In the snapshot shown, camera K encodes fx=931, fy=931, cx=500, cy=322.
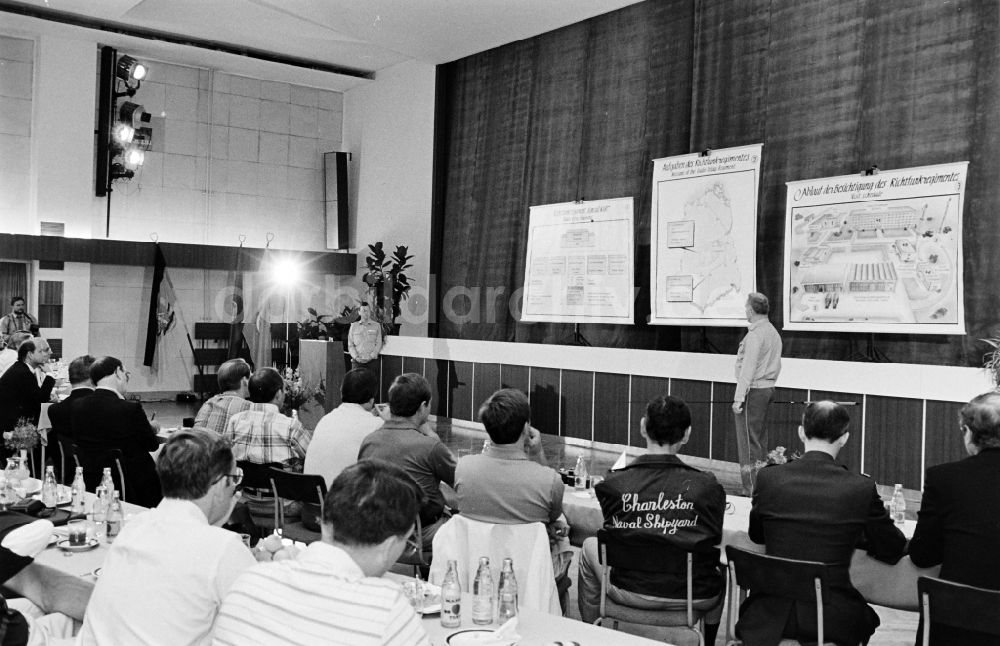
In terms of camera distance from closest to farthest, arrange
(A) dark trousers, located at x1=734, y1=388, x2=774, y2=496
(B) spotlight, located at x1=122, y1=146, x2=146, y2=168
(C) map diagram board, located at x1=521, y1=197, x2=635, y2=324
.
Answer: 1. (A) dark trousers, located at x1=734, y1=388, x2=774, y2=496
2. (C) map diagram board, located at x1=521, y1=197, x2=635, y2=324
3. (B) spotlight, located at x1=122, y1=146, x2=146, y2=168

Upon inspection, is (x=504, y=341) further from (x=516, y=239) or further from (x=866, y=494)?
(x=866, y=494)

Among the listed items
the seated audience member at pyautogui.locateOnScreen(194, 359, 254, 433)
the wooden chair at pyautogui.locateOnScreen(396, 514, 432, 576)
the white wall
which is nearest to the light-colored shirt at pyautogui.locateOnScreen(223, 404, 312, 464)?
the seated audience member at pyautogui.locateOnScreen(194, 359, 254, 433)

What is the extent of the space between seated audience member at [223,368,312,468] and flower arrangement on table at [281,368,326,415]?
3.32m

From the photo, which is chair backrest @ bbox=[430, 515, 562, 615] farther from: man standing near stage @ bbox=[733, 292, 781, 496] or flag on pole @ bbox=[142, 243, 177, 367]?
flag on pole @ bbox=[142, 243, 177, 367]

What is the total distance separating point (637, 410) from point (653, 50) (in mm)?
4224

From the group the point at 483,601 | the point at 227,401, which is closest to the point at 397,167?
the point at 227,401

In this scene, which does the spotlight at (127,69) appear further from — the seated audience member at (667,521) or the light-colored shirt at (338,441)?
the seated audience member at (667,521)

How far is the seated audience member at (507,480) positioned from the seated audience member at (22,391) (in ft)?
16.4

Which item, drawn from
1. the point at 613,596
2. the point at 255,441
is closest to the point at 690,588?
the point at 613,596

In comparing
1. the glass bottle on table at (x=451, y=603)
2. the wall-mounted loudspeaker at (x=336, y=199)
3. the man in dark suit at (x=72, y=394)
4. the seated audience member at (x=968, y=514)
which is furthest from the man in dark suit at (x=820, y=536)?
the wall-mounted loudspeaker at (x=336, y=199)

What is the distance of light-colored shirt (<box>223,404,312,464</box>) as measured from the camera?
5.07 meters

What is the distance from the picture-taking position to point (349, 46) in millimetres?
14789

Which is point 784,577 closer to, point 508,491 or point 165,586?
point 508,491

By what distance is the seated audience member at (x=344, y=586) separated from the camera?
1771mm
